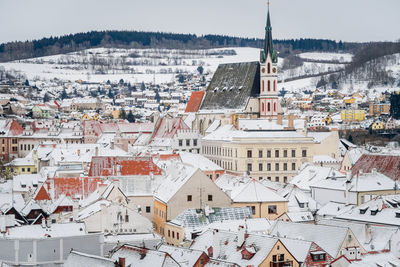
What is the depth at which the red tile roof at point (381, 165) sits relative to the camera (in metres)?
77.6

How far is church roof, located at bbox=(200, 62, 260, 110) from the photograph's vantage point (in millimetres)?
109312

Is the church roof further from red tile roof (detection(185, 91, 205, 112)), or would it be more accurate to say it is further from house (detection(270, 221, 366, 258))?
house (detection(270, 221, 366, 258))

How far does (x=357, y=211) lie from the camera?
2313 inches

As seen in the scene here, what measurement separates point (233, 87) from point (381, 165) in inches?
Answer: 1431

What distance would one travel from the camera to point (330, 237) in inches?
1864

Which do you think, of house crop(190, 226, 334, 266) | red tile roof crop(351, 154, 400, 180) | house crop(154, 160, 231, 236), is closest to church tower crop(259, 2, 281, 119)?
red tile roof crop(351, 154, 400, 180)

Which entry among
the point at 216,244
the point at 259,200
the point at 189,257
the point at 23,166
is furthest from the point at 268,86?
the point at 189,257

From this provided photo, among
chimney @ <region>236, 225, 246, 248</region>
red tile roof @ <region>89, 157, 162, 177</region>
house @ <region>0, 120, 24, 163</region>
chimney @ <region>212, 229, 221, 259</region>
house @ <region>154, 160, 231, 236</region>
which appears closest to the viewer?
chimney @ <region>236, 225, 246, 248</region>

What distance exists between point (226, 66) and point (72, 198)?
54444mm

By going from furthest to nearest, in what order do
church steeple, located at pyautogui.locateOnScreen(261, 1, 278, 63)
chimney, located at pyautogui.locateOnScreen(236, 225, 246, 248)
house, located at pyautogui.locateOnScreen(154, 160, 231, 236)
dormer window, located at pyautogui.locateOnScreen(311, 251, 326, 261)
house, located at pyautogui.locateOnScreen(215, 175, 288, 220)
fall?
church steeple, located at pyautogui.locateOnScreen(261, 1, 278, 63), house, located at pyautogui.locateOnScreen(215, 175, 288, 220), house, located at pyautogui.locateOnScreen(154, 160, 231, 236), chimney, located at pyautogui.locateOnScreen(236, 225, 246, 248), dormer window, located at pyautogui.locateOnScreen(311, 251, 326, 261)

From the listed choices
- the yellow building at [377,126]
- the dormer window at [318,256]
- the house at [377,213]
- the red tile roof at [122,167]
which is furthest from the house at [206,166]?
the yellow building at [377,126]

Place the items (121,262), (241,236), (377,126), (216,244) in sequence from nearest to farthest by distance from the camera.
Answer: (121,262), (241,236), (216,244), (377,126)

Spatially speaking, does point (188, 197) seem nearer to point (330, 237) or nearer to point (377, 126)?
point (330, 237)

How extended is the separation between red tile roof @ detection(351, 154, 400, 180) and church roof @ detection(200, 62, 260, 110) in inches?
1172
